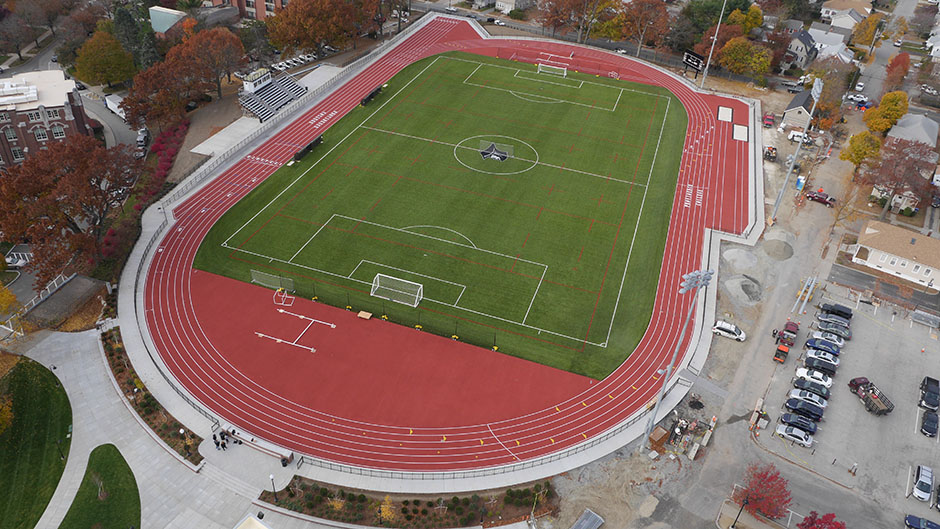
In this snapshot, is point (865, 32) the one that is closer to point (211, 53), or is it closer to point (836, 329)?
point (836, 329)

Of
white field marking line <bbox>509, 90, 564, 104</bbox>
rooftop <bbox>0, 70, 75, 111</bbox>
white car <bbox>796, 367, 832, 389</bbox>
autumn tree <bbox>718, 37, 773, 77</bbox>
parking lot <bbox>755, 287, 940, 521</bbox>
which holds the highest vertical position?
autumn tree <bbox>718, 37, 773, 77</bbox>

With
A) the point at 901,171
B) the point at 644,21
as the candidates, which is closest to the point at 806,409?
the point at 901,171

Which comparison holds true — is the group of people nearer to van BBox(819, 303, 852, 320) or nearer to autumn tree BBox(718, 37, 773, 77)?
van BBox(819, 303, 852, 320)

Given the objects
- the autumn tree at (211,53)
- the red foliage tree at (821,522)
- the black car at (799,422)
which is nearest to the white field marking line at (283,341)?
the red foliage tree at (821,522)

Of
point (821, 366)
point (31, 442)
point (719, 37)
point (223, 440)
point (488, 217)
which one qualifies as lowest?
point (31, 442)

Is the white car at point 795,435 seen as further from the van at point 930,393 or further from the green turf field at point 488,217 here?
the green turf field at point 488,217

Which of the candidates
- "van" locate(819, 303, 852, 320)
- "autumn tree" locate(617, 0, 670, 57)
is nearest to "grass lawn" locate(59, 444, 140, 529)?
"van" locate(819, 303, 852, 320)
